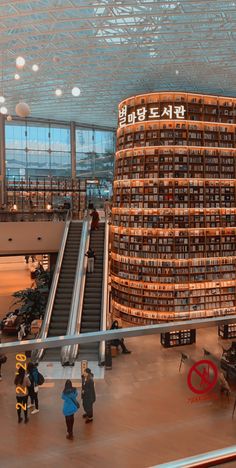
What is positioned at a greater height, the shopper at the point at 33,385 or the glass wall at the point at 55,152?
the glass wall at the point at 55,152

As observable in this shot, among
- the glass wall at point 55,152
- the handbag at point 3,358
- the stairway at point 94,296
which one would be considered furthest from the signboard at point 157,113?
the glass wall at point 55,152

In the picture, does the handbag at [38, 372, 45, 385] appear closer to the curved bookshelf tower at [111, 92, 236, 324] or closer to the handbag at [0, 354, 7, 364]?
the handbag at [0, 354, 7, 364]

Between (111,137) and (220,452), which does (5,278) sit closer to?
(111,137)

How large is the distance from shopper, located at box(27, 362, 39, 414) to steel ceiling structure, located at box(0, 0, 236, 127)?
392 inches

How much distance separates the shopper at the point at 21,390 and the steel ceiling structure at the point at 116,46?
33.0 ft

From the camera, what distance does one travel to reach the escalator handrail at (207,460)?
2209 mm

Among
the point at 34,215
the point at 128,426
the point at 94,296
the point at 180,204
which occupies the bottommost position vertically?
the point at 94,296

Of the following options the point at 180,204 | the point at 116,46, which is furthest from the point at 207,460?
the point at 116,46

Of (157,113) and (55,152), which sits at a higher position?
(55,152)

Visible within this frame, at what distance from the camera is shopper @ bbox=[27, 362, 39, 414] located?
3.35 m

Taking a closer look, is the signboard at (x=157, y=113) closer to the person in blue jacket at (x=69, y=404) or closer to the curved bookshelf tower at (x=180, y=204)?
the curved bookshelf tower at (x=180, y=204)

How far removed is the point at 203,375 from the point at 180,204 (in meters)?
9.26

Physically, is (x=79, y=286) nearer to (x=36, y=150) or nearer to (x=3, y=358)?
(x=3, y=358)

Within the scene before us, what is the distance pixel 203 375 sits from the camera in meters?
3.46
